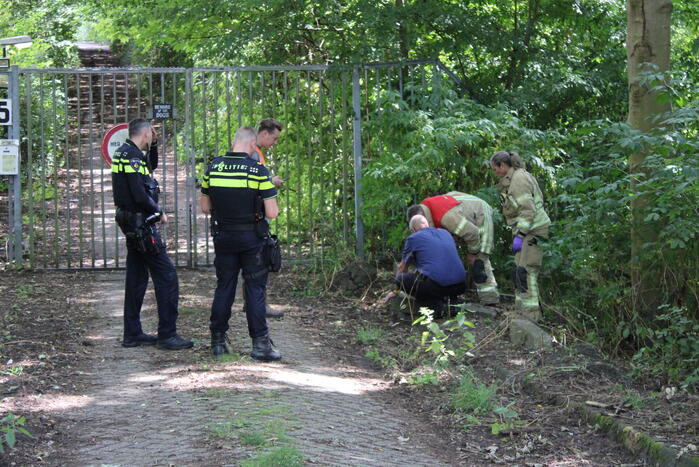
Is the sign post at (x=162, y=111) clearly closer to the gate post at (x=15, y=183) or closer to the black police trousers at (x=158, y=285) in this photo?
the gate post at (x=15, y=183)

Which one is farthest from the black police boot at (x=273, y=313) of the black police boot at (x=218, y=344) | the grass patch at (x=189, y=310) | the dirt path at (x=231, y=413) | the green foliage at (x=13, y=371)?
the green foliage at (x=13, y=371)

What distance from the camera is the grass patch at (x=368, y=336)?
894 centimetres

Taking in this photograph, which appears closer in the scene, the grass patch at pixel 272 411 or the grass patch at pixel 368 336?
the grass patch at pixel 272 411

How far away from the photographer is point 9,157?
11.6 metres

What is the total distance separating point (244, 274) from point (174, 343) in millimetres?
969

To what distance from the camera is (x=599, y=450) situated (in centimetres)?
596

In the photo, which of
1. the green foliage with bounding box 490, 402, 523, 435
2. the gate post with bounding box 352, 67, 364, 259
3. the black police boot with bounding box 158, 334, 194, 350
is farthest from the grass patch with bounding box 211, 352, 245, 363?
the gate post with bounding box 352, 67, 364, 259

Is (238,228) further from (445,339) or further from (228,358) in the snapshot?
(445,339)

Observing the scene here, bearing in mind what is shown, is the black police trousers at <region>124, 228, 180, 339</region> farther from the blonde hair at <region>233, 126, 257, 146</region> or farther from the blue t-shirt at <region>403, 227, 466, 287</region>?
the blue t-shirt at <region>403, 227, 466, 287</region>

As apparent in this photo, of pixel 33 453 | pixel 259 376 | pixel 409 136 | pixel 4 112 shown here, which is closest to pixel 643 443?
pixel 259 376

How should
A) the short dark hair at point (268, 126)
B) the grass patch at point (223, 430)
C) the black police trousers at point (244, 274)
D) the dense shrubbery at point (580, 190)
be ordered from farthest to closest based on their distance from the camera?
Result: the short dark hair at point (268, 126)
the black police trousers at point (244, 274)
the dense shrubbery at point (580, 190)
the grass patch at point (223, 430)

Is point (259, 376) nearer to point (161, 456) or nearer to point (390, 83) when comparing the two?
point (161, 456)

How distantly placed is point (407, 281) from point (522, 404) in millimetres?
2731

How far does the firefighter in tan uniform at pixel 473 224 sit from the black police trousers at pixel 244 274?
2642mm
